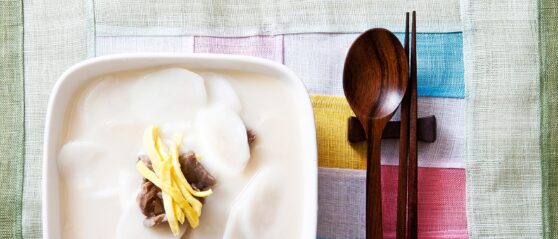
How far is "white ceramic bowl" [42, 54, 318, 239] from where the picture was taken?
3.00 ft

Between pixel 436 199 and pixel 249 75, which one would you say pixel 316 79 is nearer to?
pixel 249 75

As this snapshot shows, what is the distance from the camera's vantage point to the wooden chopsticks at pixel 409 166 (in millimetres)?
1024

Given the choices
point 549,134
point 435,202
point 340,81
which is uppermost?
point 340,81

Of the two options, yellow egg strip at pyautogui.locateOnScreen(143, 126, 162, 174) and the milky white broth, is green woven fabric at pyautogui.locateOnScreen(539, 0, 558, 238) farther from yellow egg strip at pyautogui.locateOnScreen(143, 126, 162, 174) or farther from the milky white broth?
yellow egg strip at pyautogui.locateOnScreen(143, 126, 162, 174)

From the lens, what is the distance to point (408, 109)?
1.04 meters

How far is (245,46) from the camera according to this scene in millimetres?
1093

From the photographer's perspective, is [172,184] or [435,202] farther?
[435,202]

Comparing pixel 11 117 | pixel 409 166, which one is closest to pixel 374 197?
pixel 409 166

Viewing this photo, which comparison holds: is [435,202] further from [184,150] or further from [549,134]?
[184,150]

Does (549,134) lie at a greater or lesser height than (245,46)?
lesser

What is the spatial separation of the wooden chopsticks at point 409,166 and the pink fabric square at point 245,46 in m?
0.22

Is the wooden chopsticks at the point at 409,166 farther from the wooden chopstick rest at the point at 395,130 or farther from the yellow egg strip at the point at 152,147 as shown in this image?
the yellow egg strip at the point at 152,147

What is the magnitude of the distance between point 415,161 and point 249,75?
30cm

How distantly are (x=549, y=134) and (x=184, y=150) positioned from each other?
632 millimetres
